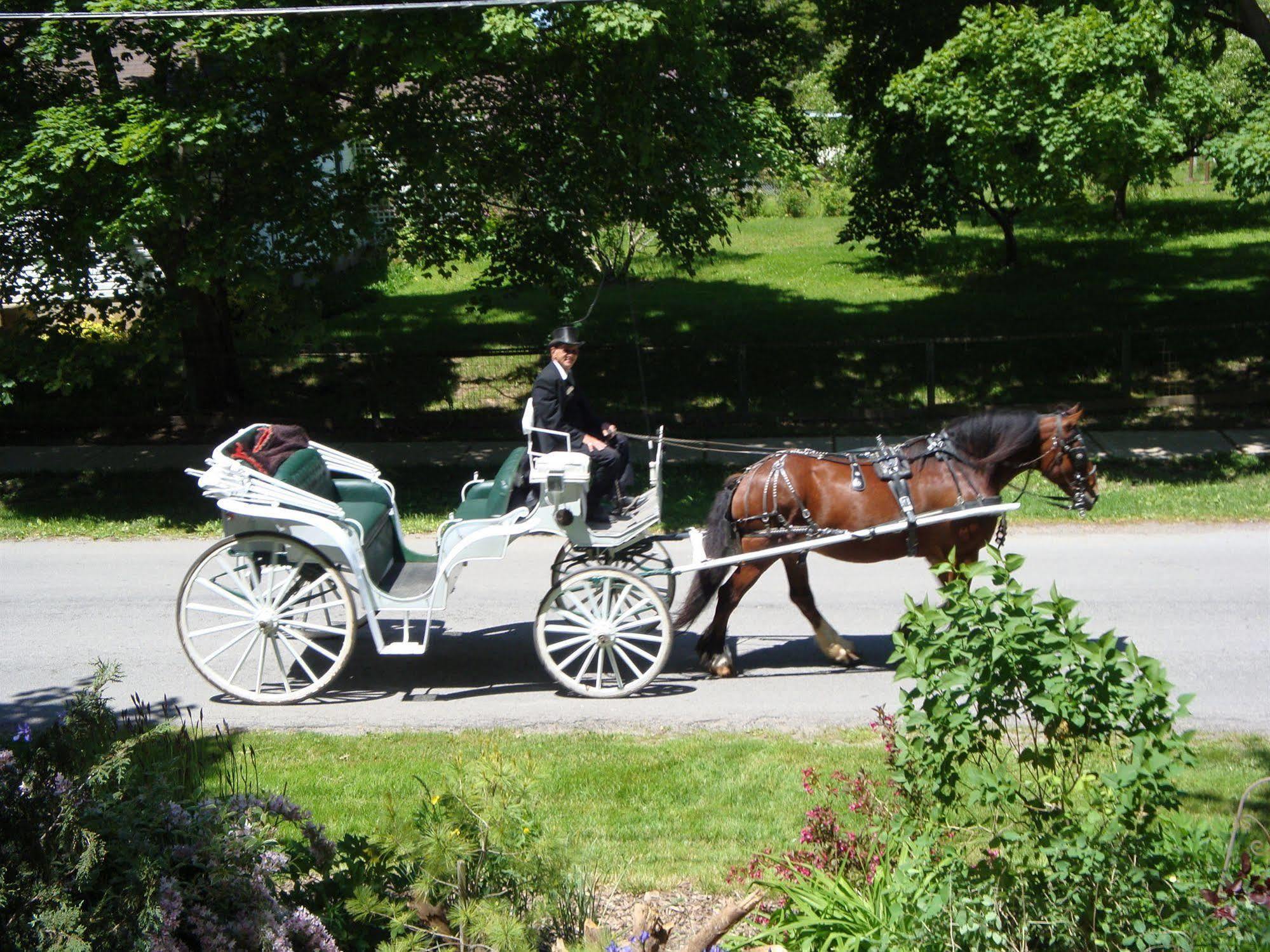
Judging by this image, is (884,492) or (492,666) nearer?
(884,492)

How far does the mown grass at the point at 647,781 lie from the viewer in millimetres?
5715

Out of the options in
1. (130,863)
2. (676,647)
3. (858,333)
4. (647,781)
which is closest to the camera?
(130,863)

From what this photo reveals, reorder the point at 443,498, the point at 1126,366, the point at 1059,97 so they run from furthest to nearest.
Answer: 1. the point at 1126,366
2. the point at 443,498
3. the point at 1059,97

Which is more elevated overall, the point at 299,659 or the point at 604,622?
the point at 604,622

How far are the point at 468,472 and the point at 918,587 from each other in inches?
242

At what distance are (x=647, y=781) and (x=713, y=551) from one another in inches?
78.1

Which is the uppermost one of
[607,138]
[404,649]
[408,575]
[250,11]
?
[250,11]

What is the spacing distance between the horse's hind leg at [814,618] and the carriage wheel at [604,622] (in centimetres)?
100

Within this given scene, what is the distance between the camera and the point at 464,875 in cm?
436

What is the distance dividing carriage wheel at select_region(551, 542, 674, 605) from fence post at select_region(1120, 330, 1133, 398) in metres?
10.5

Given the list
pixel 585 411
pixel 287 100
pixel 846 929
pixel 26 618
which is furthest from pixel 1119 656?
pixel 287 100

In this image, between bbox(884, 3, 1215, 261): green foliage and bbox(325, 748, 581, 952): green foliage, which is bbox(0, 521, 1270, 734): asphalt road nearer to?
bbox(325, 748, 581, 952): green foliage

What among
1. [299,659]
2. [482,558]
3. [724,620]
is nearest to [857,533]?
[724,620]

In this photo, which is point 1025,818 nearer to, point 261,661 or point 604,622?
point 604,622
